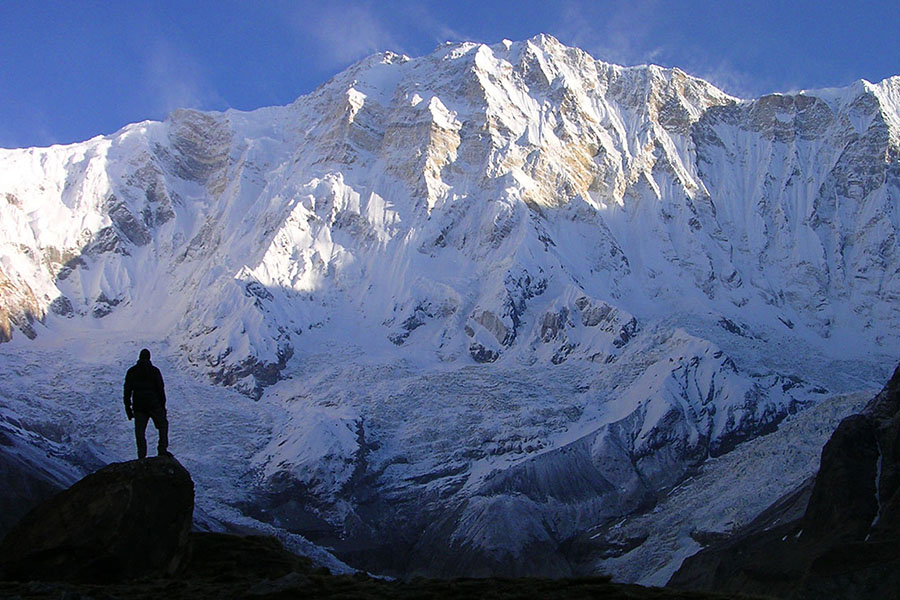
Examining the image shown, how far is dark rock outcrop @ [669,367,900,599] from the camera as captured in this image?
7200 cm

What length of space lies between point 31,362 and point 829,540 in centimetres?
11852

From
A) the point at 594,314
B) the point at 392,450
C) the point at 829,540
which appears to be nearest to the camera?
the point at 829,540

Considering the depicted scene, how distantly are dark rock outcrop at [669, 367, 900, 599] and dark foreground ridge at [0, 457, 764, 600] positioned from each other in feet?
154

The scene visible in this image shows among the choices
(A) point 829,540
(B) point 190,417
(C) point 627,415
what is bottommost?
(A) point 829,540

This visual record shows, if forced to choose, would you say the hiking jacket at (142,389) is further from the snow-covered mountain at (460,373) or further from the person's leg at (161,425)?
the snow-covered mountain at (460,373)

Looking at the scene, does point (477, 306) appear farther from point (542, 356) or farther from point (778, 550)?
point (778, 550)

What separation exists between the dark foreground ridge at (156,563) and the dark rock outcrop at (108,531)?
1.0 inches

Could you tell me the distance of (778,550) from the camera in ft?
304

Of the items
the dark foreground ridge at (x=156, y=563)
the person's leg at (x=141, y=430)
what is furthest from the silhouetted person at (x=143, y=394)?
the dark foreground ridge at (x=156, y=563)

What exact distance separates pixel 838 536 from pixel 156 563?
65852mm

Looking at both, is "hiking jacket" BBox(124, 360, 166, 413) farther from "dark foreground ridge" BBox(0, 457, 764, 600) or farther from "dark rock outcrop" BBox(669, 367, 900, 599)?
"dark rock outcrop" BBox(669, 367, 900, 599)

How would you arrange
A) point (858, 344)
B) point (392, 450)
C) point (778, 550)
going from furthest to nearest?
point (858, 344), point (392, 450), point (778, 550)

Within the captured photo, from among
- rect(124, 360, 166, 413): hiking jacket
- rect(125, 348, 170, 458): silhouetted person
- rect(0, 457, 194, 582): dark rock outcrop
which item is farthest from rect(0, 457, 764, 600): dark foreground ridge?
rect(124, 360, 166, 413): hiking jacket

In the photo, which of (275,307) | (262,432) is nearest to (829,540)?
(262,432)
